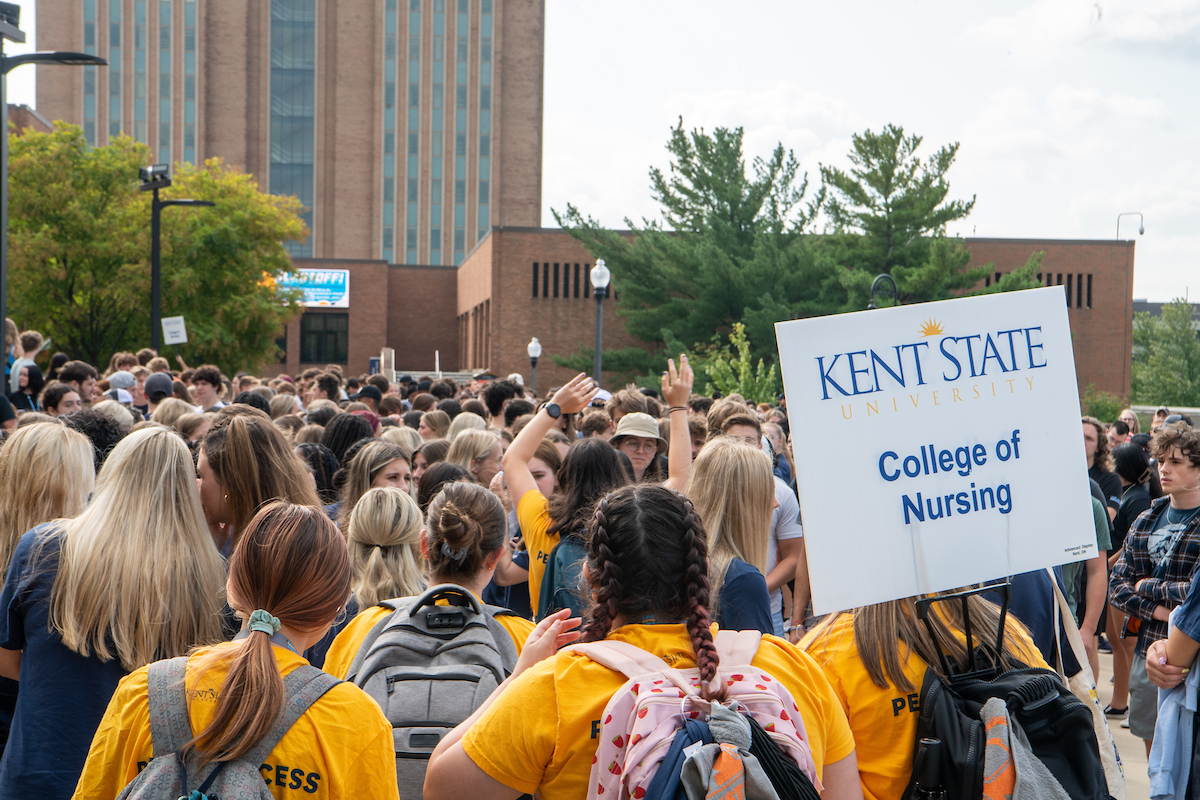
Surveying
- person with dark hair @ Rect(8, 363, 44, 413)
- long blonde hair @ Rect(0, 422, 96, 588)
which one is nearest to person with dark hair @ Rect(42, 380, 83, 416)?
person with dark hair @ Rect(8, 363, 44, 413)

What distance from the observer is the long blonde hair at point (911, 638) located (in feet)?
8.66

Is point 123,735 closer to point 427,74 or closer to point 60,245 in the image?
point 60,245

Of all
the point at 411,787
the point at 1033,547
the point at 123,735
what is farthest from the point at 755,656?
the point at 123,735

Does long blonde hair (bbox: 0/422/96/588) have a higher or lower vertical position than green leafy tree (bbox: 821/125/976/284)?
lower

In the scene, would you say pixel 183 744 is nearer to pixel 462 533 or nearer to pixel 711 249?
pixel 462 533

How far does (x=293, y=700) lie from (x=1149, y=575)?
5388 millimetres

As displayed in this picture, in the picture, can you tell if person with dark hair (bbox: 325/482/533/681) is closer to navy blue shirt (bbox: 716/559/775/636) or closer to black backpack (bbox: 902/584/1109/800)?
navy blue shirt (bbox: 716/559/775/636)

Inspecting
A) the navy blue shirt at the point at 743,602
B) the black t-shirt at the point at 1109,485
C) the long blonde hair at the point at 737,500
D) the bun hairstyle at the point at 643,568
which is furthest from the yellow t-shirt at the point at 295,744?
the black t-shirt at the point at 1109,485

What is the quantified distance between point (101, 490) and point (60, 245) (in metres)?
29.1

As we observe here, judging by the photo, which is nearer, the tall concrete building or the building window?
the building window

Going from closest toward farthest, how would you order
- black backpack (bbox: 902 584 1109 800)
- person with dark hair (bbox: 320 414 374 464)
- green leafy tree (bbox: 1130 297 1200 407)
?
black backpack (bbox: 902 584 1109 800) → person with dark hair (bbox: 320 414 374 464) → green leafy tree (bbox: 1130 297 1200 407)

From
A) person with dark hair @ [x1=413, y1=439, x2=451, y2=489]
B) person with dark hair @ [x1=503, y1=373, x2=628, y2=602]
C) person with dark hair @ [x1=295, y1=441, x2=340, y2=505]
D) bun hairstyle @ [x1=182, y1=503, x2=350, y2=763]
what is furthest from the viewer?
person with dark hair @ [x1=413, y1=439, x2=451, y2=489]

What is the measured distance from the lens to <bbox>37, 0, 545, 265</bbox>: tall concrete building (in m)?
71.3

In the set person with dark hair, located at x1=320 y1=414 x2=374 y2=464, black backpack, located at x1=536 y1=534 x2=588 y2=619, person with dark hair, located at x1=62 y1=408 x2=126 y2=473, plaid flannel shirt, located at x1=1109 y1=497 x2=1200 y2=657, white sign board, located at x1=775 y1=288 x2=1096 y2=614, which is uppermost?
white sign board, located at x1=775 y1=288 x2=1096 y2=614
